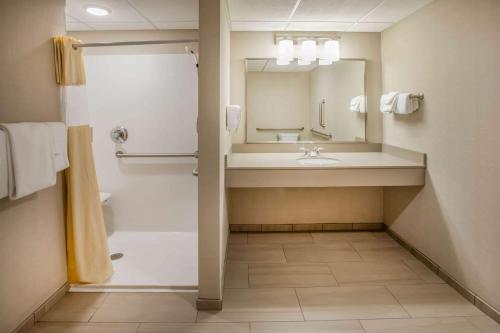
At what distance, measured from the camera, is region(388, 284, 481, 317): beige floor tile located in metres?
2.17

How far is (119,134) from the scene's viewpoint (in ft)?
11.2

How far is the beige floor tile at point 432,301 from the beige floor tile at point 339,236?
38.4 inches

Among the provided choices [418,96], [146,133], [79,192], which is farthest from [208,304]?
[418,96]

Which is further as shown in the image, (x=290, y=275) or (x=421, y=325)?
(x=290, y=275)

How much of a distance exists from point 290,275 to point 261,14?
1.99 metres

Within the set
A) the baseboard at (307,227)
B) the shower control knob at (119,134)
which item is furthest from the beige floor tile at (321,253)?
the shower control knob at (119,134)

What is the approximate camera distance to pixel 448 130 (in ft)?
8.21

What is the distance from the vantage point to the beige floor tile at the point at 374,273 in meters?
2.60

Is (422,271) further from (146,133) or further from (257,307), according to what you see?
(146,133)

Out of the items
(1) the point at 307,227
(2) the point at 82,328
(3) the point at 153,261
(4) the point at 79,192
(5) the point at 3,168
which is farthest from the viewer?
(1) the point at 307,227

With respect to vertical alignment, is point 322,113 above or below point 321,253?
above

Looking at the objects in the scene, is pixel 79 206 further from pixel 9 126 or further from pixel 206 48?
pixel 206 48

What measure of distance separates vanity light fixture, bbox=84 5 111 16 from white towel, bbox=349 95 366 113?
2.24m

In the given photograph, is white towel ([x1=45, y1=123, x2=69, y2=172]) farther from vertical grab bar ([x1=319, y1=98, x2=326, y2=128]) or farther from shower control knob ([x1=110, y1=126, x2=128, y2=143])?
vertical grab bar ([x1=319, y1=98, x2=326, y2=128])
